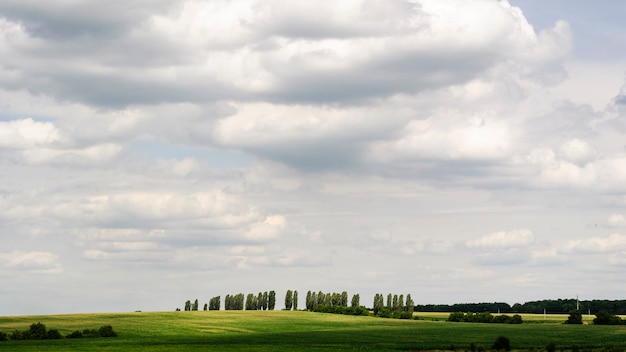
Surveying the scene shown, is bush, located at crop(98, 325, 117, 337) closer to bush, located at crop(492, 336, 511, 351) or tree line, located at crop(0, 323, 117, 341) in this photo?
tree line, located at crop(0, 323, 117, 341)

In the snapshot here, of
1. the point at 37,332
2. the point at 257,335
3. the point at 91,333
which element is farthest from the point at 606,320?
the point at 37,332

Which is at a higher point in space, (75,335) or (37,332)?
(37,332)

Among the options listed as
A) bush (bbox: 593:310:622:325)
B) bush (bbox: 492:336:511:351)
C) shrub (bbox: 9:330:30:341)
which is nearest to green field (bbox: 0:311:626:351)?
bush (bbox: 492:336:511:351)

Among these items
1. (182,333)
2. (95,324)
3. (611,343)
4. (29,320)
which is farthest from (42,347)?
(611,343)

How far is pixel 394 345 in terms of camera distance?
94062 millimetres

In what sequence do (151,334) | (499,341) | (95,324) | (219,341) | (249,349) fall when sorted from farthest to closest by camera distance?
1. (95,324)
2. (151,334)
3. (219,341)
4. (499,341)
5. (249,349)

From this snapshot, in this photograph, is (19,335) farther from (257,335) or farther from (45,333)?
(257,335)

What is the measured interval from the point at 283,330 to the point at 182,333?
2187 cm

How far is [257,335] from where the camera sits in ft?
371

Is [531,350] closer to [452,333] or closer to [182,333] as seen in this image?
[452,333]

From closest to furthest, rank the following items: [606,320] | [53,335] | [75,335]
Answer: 1. [53,335]
2. [75,335]
3. [606,320]

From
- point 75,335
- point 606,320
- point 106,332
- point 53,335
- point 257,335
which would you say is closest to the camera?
point 53,335

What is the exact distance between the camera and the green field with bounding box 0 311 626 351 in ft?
300

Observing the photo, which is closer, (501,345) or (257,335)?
(501,345)
